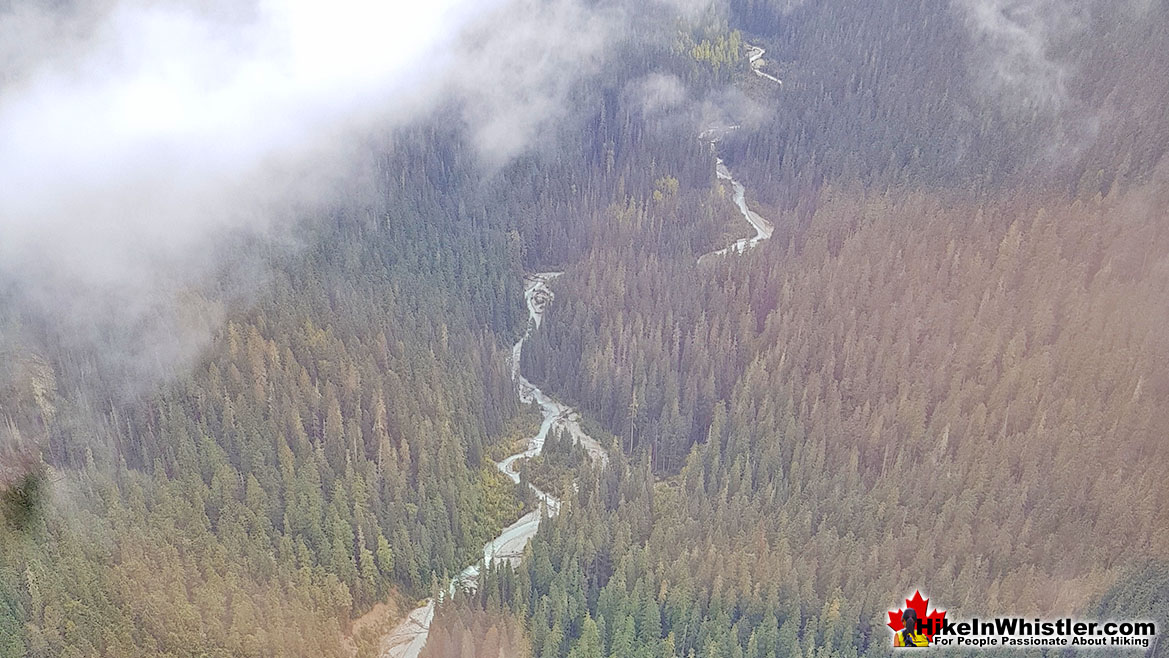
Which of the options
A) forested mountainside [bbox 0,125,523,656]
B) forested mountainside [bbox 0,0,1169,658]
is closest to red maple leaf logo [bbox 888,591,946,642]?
forested mountainside [bbox 0,0,1169,658]

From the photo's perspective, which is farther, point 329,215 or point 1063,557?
point 329,215

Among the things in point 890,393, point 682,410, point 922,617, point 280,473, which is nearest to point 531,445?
point 682,410

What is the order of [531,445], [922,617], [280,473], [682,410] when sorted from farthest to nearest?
1. [531,445]
2. [682,410]
3. [280,473]
4. [922,617]

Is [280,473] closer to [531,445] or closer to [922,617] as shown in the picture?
[531,445]

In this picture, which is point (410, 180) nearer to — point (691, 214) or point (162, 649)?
point (691, 214)

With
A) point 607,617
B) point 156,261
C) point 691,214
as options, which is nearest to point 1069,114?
point 691,214
